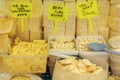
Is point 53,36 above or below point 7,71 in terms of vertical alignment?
above

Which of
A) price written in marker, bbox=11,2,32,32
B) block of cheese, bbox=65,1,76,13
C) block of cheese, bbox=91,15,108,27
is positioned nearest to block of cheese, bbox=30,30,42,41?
price written in marker, bbox=11,2,32,32

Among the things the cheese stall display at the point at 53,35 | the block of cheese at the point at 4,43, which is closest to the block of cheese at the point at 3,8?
the cheese stall display at the point at 53,35

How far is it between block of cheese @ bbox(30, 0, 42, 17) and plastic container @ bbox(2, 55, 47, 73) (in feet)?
1.00

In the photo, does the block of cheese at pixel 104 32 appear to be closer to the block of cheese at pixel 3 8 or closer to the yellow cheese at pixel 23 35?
the yellow cheese at pixel 23 35

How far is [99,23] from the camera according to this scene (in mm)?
1490

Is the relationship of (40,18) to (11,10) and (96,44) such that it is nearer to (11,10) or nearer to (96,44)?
(11,10)

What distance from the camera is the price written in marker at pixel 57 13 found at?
4.61 feet

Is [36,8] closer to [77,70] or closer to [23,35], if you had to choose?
[23,35]

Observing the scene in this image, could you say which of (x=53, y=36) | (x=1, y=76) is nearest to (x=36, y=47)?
(x=53, y=36)

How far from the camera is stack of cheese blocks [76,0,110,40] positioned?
4.78ft

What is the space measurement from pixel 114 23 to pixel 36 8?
470mm

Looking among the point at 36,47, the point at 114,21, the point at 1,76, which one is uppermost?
the point at 114,21

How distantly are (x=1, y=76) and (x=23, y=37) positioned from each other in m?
0.29

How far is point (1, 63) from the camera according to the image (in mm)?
1367
